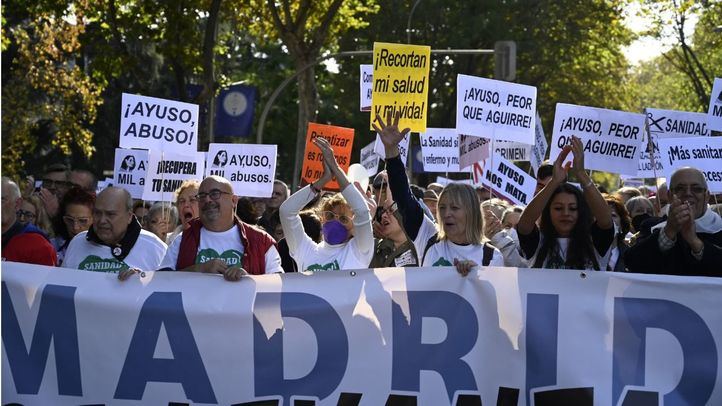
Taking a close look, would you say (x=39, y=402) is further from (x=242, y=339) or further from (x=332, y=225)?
(x=332, y=225)

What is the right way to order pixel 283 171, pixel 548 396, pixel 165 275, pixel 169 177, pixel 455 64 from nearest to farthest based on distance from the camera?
pixel 548 396 → pixel 165 275 → pixel 169 177 → pixel 455 64 → pixel 283 171

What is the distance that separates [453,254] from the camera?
659 centimetres

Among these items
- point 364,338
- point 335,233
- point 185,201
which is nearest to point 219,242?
point 335,233

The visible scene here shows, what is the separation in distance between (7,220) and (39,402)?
4.82ft

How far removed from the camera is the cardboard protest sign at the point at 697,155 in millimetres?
9656

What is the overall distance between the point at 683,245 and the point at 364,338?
1610 millimetres

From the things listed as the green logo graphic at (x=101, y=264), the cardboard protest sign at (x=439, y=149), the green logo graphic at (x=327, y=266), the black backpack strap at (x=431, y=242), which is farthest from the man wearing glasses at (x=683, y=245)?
the cardboard protest sign at (x=439, y=149)

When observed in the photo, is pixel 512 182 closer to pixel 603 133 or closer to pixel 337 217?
pixel 603 133

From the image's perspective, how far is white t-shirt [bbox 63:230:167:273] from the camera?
22.8ft

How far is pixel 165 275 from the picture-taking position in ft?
21.1

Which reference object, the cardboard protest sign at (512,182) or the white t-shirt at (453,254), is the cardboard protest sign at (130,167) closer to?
the cardboard protest sign at (512,182)

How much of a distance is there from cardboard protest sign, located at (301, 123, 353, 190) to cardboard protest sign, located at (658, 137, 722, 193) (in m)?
3.04

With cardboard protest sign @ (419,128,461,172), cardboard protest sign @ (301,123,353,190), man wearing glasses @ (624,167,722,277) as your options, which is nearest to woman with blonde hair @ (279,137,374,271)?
man wearing glasses @ (624,167,722,277)

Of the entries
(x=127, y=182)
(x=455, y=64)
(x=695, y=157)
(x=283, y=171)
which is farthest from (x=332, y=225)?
(x=283, y=171)
